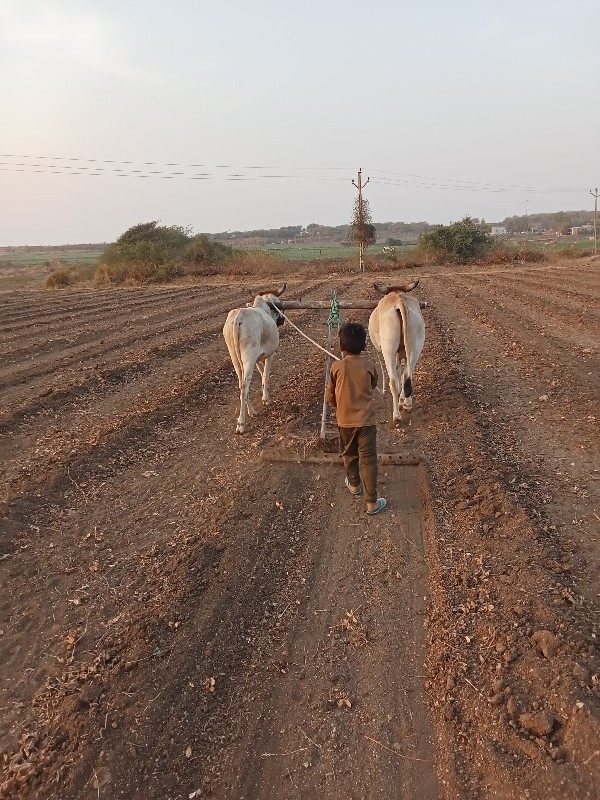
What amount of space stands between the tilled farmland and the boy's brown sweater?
0.88 m

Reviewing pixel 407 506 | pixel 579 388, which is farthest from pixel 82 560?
pixel 579 388

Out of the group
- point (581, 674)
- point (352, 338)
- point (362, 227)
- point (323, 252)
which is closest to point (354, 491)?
point (352, 338)

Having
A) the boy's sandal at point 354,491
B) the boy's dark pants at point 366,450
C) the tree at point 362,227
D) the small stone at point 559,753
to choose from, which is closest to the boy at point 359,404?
the boy's dark pants at point 366,450

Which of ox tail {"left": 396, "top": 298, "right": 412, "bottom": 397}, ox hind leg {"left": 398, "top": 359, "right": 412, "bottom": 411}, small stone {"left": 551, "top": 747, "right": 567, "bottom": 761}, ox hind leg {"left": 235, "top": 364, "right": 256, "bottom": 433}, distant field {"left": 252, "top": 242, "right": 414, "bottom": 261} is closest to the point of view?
small stone {"left": 551, "top": 747, "right": 567, "bottom": 761}

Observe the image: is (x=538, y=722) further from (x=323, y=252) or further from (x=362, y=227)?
(x=323, y=252)

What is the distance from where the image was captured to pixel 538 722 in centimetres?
301

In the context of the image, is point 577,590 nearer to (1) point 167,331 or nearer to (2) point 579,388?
(2) point 579,388

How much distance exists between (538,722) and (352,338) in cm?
332

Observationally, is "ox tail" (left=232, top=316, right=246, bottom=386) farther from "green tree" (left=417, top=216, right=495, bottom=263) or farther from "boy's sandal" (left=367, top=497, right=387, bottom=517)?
"green tree" (left=417, top=216, right=495, bottom=263)

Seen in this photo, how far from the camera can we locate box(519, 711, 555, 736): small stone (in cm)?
298

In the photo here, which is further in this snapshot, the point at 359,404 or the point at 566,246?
the point at 566,246

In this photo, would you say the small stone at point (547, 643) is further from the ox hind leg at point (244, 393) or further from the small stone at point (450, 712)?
the ox hind leg at point (244, 393)

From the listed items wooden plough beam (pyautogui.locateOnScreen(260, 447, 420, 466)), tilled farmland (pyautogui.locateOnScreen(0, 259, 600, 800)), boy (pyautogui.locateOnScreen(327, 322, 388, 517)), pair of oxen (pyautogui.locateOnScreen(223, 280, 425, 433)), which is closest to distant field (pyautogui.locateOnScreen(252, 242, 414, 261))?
pair of oxen (pyautogui.locateOnScreen(223, 280, 425, 433))

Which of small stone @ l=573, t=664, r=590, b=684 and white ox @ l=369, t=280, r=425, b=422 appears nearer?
small stone @ l=573, t=664, r=590, b=684
